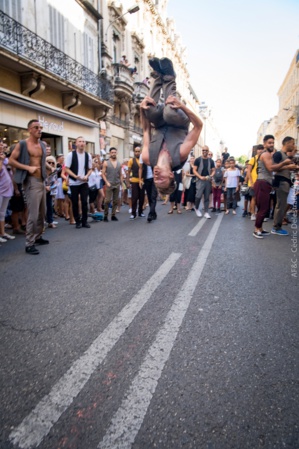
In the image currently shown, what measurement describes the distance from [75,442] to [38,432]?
21 centimetres

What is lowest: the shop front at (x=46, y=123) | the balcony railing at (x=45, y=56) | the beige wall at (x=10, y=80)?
the shop front at (x=46, y=123)

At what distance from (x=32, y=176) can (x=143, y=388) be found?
4546 mm

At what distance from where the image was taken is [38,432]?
1.61 m

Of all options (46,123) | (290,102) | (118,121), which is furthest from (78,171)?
(290,102)

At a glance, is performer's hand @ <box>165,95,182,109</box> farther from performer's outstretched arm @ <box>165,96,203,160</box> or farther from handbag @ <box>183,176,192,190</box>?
handbag @ <box>183,176,192,190</box>

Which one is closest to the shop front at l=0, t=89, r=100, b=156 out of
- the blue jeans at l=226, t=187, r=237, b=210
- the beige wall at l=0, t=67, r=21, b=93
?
the beige wall at l=0, t=67, r=21, b=93

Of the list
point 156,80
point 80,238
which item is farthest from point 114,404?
point 80,238

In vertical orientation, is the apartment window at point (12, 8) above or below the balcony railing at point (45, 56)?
above

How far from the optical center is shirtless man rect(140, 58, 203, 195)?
354cm

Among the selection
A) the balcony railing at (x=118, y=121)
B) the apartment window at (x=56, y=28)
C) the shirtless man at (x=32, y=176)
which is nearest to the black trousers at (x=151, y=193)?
the shirtless man at (x=32, y=176)

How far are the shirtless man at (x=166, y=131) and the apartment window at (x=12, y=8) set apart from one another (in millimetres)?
12135

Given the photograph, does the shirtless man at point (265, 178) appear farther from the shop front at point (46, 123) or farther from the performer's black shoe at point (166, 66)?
the shop front at point (46, 123)

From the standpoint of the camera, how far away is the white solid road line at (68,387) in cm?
159

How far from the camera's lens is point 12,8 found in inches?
505
